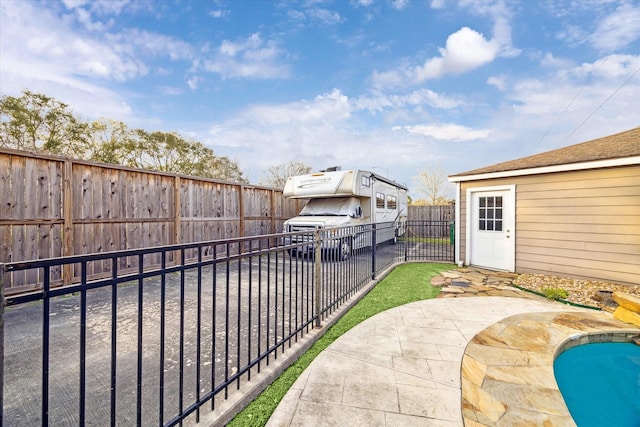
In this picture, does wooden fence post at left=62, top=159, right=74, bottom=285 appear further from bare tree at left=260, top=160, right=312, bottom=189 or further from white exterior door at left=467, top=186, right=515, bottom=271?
bare tree at left=260, top=160, right=312, bottom=189

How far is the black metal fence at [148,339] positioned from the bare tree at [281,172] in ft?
56.8

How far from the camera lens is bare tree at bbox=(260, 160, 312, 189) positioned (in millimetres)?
22391

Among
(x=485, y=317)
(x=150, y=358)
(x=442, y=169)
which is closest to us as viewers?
(x=150, y=358)

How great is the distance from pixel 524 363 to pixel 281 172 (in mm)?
21054

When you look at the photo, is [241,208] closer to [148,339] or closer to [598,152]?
[148,339]

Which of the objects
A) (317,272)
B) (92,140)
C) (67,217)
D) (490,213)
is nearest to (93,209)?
(67,217)

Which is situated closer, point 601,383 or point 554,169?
point 601,383

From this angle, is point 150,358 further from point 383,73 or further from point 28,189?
point 383,73

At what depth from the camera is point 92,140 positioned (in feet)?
42.5

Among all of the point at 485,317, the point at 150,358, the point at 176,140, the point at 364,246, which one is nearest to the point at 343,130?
the point at 176,140

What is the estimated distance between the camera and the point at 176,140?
16141 mm

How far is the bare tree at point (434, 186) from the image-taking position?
949 inches

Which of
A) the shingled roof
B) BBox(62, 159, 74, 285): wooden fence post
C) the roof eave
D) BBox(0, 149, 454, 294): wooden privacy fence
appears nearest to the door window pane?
the roof eave

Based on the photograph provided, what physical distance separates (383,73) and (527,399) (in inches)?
476
